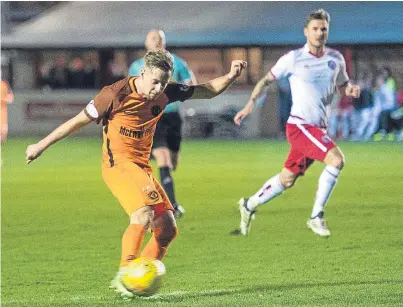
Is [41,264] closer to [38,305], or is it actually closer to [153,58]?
[38,305]

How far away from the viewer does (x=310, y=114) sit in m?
11.3

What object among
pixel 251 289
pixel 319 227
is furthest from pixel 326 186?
pixel 251 289

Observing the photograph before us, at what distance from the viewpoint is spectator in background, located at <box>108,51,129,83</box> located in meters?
32.2

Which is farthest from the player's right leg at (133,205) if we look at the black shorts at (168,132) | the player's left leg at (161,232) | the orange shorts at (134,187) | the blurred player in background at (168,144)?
the black shorts at (168,132)

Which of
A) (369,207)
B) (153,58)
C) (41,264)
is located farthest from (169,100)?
(369,207)

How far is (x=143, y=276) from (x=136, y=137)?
1.10 meters

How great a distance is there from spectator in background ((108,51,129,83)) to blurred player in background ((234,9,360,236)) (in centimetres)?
2062

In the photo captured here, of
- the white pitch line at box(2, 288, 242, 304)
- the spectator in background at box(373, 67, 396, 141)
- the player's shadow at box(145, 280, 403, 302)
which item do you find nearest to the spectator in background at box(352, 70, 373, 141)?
the spectator in background at box(373, 67, 396, 141)

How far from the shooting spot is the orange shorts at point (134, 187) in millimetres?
7684

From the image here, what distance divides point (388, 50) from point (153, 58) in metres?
25.3

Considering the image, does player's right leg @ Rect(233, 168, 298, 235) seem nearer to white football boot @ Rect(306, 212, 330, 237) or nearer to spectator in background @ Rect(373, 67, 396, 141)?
white football boot @ Rect(306, 212, 330, 237)

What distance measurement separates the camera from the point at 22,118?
103 feet

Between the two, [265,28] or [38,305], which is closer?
[38,305]

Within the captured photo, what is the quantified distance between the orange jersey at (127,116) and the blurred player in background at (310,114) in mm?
3157
